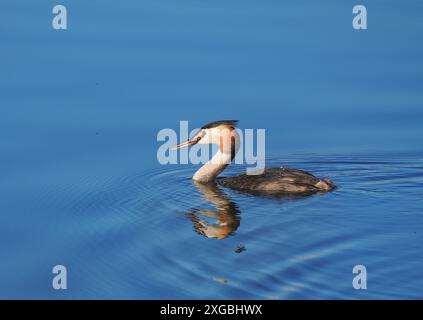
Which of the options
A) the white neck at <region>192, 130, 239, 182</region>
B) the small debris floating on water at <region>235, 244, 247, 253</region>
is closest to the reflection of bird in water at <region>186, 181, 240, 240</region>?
the white neck at <region>192, 130, 239, 182</region>

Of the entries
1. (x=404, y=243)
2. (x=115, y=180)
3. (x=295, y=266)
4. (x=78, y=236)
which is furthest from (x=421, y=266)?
(x=115, y=180)

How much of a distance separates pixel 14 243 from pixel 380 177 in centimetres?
468

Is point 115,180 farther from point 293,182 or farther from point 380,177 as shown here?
point 380,177

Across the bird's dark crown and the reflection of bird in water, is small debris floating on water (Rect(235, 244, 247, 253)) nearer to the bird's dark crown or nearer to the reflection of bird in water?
the reflection of bird in water

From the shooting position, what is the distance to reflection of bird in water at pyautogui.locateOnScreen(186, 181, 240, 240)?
35.1 feet

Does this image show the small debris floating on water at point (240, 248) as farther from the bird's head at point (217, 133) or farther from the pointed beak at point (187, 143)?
the pointed beak at point (187, 143)

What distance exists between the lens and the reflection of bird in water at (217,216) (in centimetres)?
1069

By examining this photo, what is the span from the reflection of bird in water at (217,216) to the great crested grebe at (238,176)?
29cm

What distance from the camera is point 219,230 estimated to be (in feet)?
35.3

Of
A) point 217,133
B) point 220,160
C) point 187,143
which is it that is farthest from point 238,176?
point 187,143

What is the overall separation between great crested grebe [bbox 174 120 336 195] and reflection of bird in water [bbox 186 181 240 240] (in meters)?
0.29

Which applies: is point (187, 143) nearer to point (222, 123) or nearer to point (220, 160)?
point (220, 160)

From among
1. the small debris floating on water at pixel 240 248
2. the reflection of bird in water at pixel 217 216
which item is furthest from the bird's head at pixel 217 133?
the small debris floating on water at pixel 240 248

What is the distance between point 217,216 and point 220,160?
168cm
